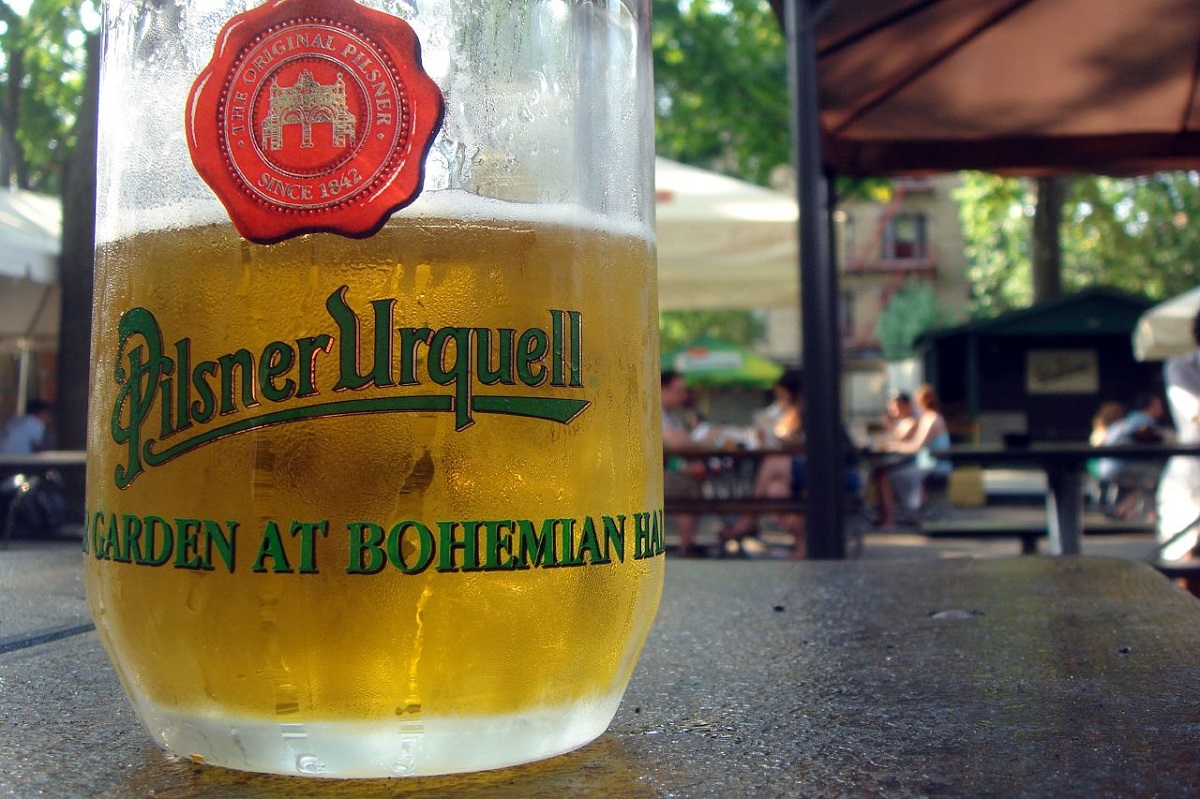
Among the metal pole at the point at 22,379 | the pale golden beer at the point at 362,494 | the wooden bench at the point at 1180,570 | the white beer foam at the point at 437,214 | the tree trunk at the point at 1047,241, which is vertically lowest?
the wooden bench at the point at 1180,570

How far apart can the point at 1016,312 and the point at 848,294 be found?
60.8ft

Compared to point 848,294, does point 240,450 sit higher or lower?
lower

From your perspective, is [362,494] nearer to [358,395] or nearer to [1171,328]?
[358,395]

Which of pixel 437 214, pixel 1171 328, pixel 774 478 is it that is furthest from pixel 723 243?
pixel 437 214

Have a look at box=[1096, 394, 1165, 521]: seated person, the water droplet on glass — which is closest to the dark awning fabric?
the water droplet on glass

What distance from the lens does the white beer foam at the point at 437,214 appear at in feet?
2.02

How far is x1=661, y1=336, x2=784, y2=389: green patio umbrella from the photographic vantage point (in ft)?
62.7

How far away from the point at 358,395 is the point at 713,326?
3213 cm

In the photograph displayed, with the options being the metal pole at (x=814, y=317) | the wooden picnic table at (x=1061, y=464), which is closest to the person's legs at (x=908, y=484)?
the wooden picnic table at (x=1061, y=464)

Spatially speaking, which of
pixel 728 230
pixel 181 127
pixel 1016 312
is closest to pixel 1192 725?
pixel 181 127

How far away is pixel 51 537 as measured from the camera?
7.43 m

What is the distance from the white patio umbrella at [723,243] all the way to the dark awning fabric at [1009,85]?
7.20 feet

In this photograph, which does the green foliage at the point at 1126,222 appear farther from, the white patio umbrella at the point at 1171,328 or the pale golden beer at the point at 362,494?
the pale golden beer at the point at 362,494

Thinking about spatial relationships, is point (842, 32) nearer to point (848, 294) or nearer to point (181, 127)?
point (181, 127)
